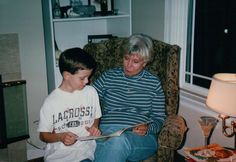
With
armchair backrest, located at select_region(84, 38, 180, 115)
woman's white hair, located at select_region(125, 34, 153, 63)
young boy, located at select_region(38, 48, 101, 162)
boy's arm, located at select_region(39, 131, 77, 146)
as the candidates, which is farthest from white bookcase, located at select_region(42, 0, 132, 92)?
boy's arm, located at select_region(39, 131, 77, 146)

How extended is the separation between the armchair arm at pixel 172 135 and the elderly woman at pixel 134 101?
0.29 feet

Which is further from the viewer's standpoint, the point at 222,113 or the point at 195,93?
the point at 195,93

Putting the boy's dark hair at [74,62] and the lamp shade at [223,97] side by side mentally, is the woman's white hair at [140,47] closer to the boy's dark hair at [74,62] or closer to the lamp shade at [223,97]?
the boy's dark hair at [74,62]

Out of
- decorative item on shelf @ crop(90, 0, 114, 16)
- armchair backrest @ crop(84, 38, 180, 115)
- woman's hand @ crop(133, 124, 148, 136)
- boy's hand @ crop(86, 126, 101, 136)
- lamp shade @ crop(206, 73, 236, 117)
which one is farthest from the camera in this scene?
decorative item on shelf @ crop(90, 0, 114, 16)

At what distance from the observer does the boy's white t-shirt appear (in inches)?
67.4

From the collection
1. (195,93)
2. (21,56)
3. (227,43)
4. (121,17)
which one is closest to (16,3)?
(21,56)

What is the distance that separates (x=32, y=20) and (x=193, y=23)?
52.4 inches

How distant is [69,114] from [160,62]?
2.85 feet

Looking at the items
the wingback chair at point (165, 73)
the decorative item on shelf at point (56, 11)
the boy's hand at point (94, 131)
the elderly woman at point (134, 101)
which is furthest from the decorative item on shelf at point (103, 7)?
the boy's hand at point (94, 131)

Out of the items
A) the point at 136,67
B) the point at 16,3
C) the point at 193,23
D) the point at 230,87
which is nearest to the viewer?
the point at 230,87

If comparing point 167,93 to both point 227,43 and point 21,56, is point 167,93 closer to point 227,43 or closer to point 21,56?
point 21,56

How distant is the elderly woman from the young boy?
165 mm

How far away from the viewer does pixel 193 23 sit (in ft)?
8.85

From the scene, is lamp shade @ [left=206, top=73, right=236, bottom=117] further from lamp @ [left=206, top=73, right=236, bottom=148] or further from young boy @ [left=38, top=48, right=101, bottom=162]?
young boy @ [left=38, top=48, right=101, bottom=162]
